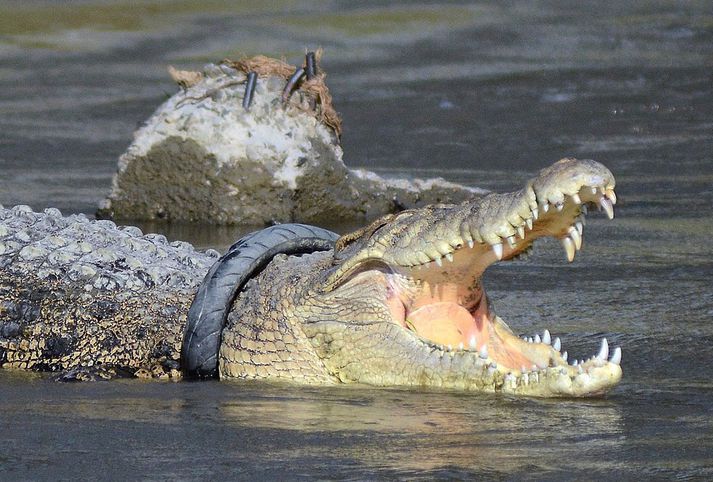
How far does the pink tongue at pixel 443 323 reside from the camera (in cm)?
464

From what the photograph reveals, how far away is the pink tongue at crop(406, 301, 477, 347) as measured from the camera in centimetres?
464

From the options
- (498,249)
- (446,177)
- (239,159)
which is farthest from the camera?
(446,177)

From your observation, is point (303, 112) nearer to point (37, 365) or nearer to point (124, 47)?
point (37, 365)

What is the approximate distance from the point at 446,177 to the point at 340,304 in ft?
17.2

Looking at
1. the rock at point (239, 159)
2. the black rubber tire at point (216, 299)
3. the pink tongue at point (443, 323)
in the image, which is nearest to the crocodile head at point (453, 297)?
the pink tongue at point (443, 323)

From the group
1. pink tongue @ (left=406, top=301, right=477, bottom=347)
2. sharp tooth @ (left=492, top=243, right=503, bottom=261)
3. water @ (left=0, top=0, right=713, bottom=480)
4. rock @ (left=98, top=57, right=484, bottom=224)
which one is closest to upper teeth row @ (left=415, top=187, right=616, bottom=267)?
sharp tooth @ (left=492, top=243, right=503, bottom=261)

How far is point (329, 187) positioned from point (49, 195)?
77.9 inches

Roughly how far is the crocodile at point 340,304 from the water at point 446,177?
12cm

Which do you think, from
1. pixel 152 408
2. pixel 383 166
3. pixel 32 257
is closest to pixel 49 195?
pixel 383 166

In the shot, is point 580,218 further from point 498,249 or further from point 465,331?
point 465,331

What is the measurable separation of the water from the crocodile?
120 mm

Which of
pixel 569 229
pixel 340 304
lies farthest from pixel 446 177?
pixel 569 229

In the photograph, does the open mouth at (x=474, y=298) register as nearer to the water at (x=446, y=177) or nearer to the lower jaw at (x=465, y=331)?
the lower jaw at (x=465, y=331)

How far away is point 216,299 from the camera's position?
190 inches
